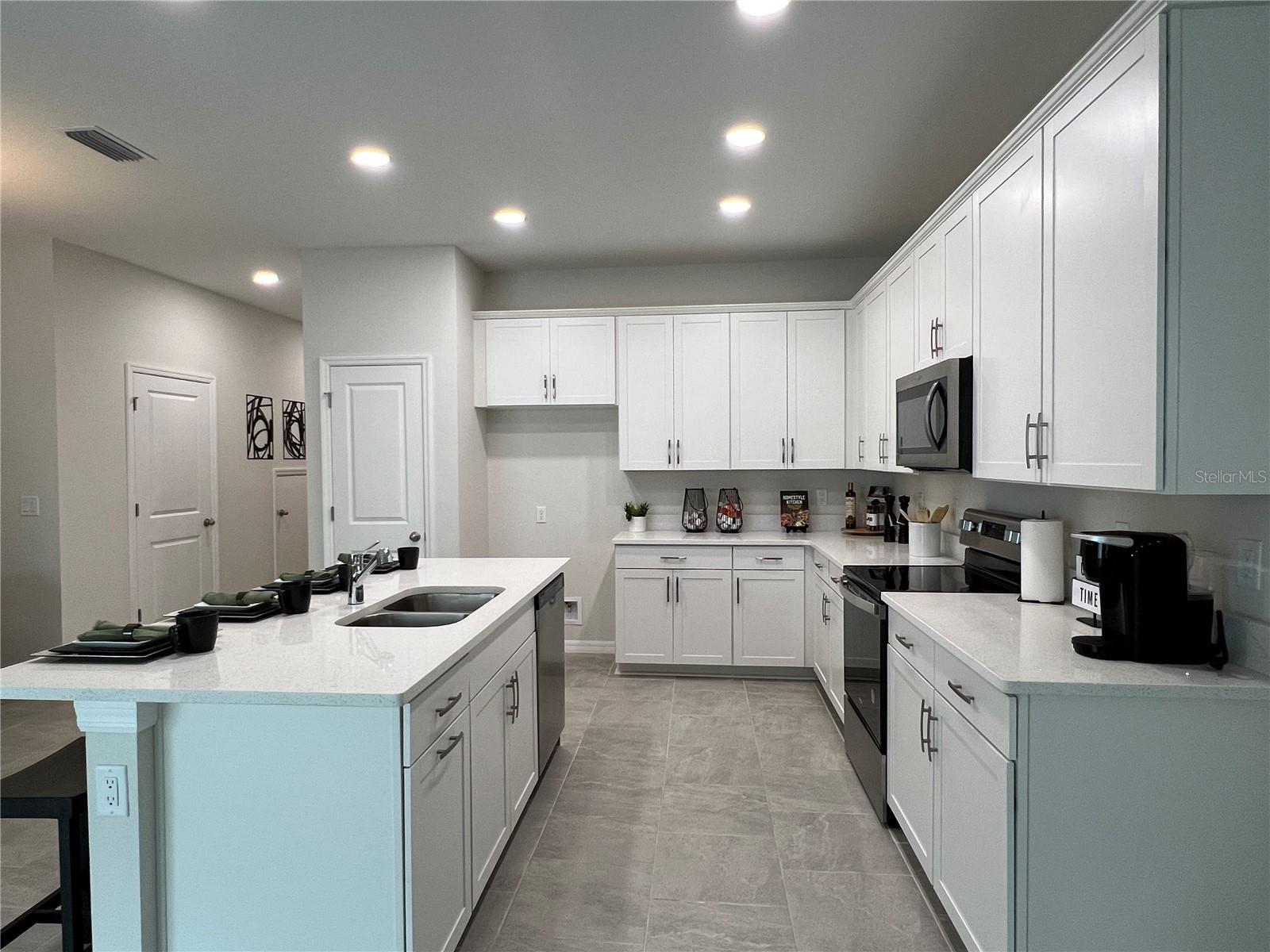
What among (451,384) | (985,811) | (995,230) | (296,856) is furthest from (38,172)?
(985,811)

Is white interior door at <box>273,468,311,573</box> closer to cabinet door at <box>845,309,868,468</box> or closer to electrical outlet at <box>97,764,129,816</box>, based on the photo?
cabinet door at <box>845,309,868,468</box>

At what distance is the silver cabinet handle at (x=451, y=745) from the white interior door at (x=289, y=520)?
520 centimetres

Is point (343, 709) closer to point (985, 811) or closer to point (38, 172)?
point (985, 811)

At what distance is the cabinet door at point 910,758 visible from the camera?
220 centimetres

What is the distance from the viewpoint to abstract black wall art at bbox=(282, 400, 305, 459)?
681 cm

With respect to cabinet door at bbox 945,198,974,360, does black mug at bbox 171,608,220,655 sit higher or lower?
lower

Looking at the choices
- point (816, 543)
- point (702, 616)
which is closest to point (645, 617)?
point (702, 616)

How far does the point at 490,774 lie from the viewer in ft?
7.43

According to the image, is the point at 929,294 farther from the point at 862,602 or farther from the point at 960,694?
the point at 960,694

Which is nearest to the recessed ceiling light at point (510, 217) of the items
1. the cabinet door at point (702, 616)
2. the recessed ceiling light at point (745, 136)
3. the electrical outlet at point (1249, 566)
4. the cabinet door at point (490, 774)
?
the recessed ceiling light at point (745, 136)

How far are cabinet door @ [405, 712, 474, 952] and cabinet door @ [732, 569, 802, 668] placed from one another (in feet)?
8.88

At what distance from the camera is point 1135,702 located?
5.22ft

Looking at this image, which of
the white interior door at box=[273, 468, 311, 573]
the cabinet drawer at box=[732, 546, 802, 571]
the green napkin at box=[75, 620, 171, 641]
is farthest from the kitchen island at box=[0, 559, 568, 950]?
the white interior door at box=[273, 468, 311, 573]

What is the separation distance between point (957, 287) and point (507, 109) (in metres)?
1.84
